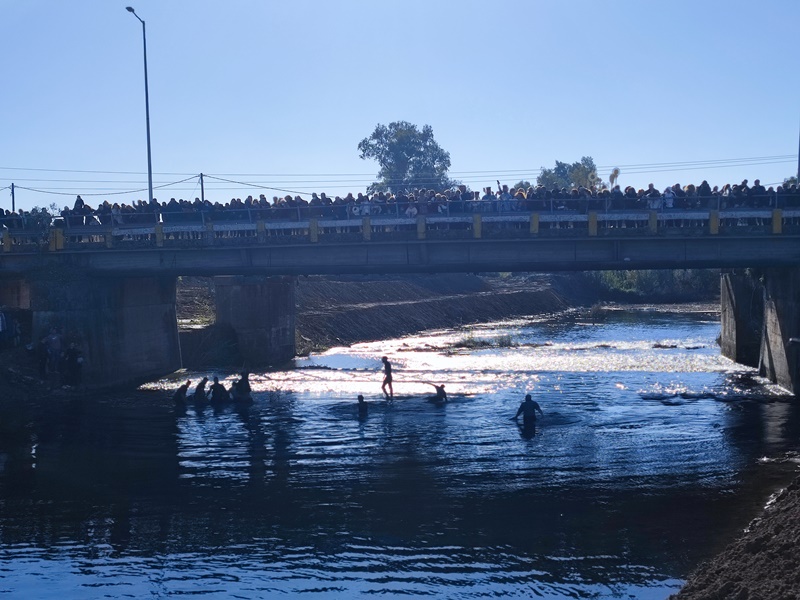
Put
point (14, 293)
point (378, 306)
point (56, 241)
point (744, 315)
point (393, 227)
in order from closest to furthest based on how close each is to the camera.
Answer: point (393, 227) < point (56, 241) < point (744, 315) < point (14, 293) < point (378, 306)

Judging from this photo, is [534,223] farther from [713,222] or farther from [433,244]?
[713,222]

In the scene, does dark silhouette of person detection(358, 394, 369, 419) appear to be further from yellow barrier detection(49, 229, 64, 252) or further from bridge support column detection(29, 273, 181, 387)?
yellow barrier detection(49, 229, 64, 252)

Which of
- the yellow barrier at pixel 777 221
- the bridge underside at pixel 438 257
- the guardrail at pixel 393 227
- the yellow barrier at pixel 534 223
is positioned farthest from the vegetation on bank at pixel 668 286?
the yellow barrier at pixel 534 223

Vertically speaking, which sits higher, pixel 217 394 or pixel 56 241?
pixel 56 241

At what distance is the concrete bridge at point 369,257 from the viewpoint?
33531 mm

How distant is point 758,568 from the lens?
13.1m

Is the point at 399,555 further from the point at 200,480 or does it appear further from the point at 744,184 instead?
the point at 744,184

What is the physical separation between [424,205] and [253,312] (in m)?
16.6

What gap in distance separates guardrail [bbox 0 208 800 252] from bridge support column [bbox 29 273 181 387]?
2.18m

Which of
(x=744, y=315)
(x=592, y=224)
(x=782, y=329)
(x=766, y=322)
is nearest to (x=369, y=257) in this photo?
(x=592, y=224)

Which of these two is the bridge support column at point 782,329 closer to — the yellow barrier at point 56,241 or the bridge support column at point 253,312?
the bridge support column at point 253,312

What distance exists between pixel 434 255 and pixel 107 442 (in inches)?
578

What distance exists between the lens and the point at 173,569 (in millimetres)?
16688

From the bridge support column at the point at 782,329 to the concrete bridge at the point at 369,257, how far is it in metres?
0.08
